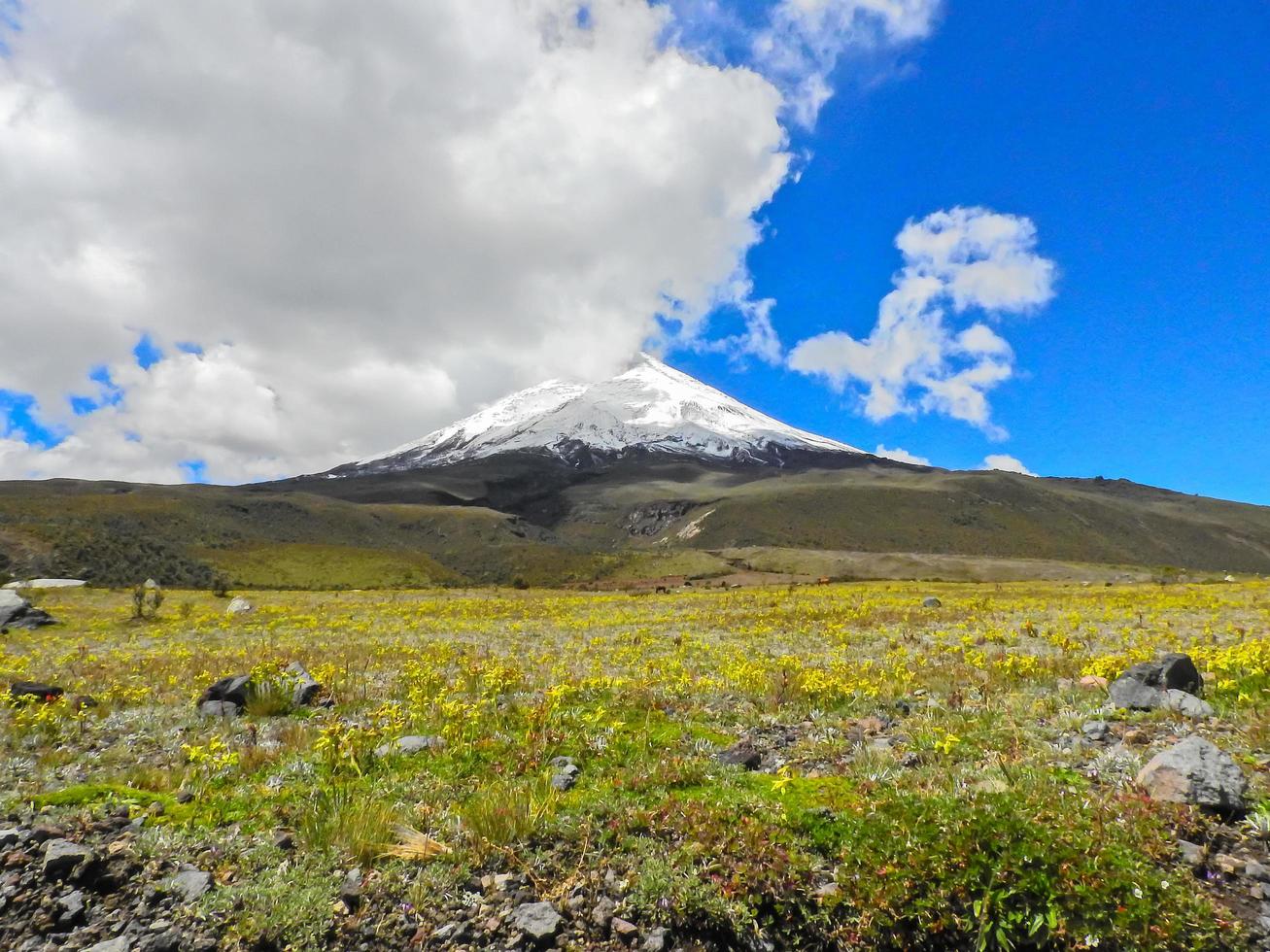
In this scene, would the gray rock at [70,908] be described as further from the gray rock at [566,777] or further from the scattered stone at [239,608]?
the scattered stone at [239,608]

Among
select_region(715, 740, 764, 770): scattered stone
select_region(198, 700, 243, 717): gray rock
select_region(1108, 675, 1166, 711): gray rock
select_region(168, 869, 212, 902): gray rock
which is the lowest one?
select_region(198, 700, 243, 717): gray rock

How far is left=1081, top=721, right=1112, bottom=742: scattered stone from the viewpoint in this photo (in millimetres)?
7542

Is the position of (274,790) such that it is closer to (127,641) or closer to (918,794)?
(918,794)

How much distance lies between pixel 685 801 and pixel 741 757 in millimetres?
1776

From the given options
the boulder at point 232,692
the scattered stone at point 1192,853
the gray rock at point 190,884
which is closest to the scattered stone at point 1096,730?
the scattered stone at point 1192,853

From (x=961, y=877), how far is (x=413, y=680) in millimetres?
10784

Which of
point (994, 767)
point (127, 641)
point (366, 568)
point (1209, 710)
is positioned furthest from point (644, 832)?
point (366, 568)

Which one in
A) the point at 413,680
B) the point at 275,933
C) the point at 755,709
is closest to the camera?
the point at 275,933

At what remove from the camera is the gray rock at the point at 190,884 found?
4.53 meters

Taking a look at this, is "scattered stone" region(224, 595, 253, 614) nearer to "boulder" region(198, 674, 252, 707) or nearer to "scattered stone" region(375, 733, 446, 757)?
"boulder" region(198, 674, 252, 707)

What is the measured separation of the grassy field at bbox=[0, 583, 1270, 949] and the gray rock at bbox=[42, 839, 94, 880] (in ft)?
1.79

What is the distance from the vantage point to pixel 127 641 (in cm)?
2261

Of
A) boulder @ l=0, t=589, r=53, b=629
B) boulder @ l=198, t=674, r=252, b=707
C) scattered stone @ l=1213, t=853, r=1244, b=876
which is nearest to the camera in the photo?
scattered stone @ l=1213, t=853, r=1244, b=876

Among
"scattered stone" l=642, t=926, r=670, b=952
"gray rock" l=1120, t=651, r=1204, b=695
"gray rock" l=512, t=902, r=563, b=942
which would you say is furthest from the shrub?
"gray rock" l=1120, t=651, r=1204, b=695
